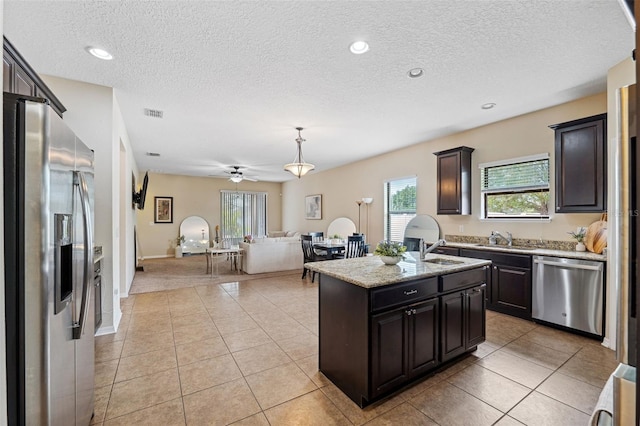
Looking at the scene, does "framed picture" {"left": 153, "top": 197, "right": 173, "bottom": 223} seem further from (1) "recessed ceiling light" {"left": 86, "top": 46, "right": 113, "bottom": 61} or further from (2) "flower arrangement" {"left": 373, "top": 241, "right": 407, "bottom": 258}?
(2) "flower arrangement" {"left": 373, "top": 241, "right": 407, "bottom": 258}

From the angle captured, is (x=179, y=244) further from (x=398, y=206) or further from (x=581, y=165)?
(x=581, y=165)

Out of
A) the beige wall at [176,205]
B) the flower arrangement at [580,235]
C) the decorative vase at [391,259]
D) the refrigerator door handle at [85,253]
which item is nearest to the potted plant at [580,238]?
the flower arrangement at [580,235]

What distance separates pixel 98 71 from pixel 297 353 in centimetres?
353

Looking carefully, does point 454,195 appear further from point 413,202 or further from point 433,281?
point 433,281

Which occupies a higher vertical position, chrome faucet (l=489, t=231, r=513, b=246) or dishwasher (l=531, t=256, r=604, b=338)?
chrome faucet (l=489, t=231, r=513, b=246)

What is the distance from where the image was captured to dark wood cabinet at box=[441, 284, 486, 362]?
2.40m

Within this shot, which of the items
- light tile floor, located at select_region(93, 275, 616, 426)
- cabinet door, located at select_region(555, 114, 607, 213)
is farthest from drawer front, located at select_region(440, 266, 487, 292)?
cabinet door, located at select_region(555, 114, 607, 213)

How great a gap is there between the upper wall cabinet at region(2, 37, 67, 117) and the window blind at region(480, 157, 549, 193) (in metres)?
5.34

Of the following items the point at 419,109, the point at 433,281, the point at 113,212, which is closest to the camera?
the point at 433,281

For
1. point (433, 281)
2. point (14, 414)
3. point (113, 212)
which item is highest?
point (113, 212)

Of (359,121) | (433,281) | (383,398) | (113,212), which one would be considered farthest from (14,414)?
(359,121)

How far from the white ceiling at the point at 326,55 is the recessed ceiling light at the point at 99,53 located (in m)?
0.06

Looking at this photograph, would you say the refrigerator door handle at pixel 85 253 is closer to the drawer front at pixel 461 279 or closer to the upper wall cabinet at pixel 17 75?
the upper wall cabinet at pixel 17 75

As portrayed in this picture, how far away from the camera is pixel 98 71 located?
9.25 ft
